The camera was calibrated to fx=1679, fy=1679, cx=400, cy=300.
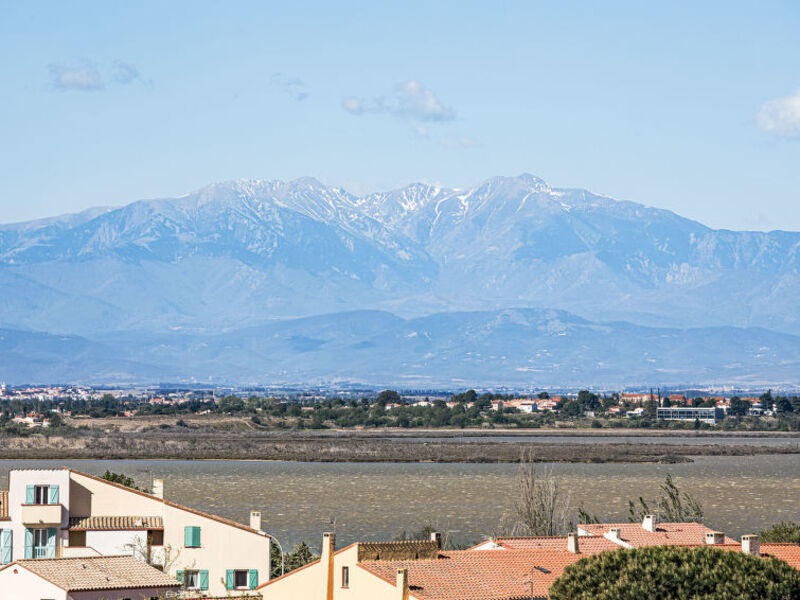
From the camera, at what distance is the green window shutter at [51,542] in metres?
32.9

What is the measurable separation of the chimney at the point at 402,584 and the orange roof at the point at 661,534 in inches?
371

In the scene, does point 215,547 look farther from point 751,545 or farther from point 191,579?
point 751,545

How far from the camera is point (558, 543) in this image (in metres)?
33.1

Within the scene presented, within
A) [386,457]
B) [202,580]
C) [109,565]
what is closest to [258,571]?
[202,580]

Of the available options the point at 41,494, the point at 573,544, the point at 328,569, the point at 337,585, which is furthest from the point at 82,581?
the point at 573,544

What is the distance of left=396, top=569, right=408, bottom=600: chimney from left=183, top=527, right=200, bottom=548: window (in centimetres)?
954

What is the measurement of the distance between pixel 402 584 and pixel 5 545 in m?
11.6

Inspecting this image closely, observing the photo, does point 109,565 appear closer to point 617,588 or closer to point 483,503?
point 617,588

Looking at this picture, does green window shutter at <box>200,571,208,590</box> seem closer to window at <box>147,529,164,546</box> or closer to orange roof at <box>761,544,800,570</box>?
window at <box>147,529,164,546</box>

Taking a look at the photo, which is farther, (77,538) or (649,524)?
(649,524)

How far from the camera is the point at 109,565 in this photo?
29.2 meters

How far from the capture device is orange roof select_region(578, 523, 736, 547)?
33.9 meters

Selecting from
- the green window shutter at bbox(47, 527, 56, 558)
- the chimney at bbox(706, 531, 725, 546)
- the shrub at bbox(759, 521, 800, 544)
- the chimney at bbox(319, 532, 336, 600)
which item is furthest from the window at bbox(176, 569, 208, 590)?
the shrub at bbox(759, 521, 800, 544)

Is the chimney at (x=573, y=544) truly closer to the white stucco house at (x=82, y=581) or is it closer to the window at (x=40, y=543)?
the white stucco house at (x=82, y=581)
